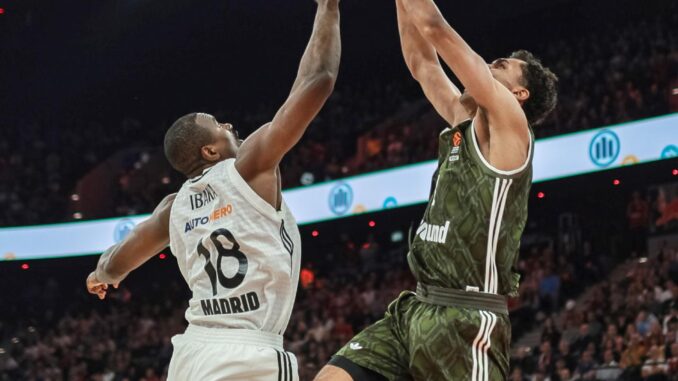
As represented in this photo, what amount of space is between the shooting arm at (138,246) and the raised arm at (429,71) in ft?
4.69

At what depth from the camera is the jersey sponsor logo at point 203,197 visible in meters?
4.72

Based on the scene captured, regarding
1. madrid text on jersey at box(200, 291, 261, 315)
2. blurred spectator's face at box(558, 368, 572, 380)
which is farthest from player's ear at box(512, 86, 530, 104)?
blurred spectator's face at box(558, 368, 572, 380)

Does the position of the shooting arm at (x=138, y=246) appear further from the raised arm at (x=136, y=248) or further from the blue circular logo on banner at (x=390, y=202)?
the blue circular logo on banner at (x=390, y=202)

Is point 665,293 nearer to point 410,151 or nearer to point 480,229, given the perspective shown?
point 410,151

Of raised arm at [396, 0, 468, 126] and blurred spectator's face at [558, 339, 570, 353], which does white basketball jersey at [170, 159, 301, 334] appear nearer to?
raised arm at [396, 0, 468, 126]

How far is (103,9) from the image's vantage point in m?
24.6

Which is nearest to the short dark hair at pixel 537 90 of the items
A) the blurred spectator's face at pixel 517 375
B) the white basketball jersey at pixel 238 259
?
the white basketball jersey at pixel 238 259

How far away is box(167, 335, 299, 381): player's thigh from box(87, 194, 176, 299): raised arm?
2.36 ft

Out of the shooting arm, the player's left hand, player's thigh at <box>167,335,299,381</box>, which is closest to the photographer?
player's thigh at <box>167,335,299,381</box>

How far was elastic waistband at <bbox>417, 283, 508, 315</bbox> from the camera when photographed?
15.4ft

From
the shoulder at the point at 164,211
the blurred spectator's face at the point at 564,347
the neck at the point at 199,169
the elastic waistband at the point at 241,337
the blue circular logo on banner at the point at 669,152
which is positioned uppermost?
the blue circular logo on banner at the point at 669,152

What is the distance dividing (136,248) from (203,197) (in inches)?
23.6

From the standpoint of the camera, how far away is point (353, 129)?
22188 millimetres

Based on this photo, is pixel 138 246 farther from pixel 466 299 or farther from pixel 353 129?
pixel 353 129
